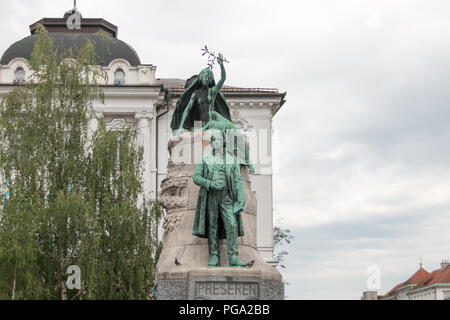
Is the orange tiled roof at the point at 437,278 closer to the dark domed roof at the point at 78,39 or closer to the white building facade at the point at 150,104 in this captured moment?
the white building facade at the point at 150,104

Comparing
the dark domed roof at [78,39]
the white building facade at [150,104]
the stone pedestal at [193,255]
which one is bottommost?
the stone pedestal at [193,255]

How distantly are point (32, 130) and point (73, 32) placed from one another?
74.1 ft

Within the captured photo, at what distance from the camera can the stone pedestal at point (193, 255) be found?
14.6m

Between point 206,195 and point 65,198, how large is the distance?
8165 mm

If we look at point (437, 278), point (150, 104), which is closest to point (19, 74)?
point (150, 104)

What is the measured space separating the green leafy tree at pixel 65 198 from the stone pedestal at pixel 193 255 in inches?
237

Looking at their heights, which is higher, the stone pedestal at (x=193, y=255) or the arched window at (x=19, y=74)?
the arched window at (x=19, y=74)

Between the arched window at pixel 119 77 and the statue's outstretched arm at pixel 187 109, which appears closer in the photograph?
the statue's outstretched arm at pixel 187 109

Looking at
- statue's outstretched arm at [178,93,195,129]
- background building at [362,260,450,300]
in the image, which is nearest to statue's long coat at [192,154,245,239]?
statue's outstretched arm at [178,93,195,129]

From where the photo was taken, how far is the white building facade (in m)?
43.1

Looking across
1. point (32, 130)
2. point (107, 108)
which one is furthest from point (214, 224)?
point (107, 108)

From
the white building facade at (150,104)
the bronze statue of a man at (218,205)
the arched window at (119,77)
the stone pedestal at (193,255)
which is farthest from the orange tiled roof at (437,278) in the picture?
the bronze statue of a man at (218,205)

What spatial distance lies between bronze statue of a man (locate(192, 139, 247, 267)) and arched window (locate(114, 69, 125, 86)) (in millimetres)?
29141

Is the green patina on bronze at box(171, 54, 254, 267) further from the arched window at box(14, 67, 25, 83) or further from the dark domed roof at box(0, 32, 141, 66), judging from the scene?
the arched window at box(14, 67, 25, 83)
